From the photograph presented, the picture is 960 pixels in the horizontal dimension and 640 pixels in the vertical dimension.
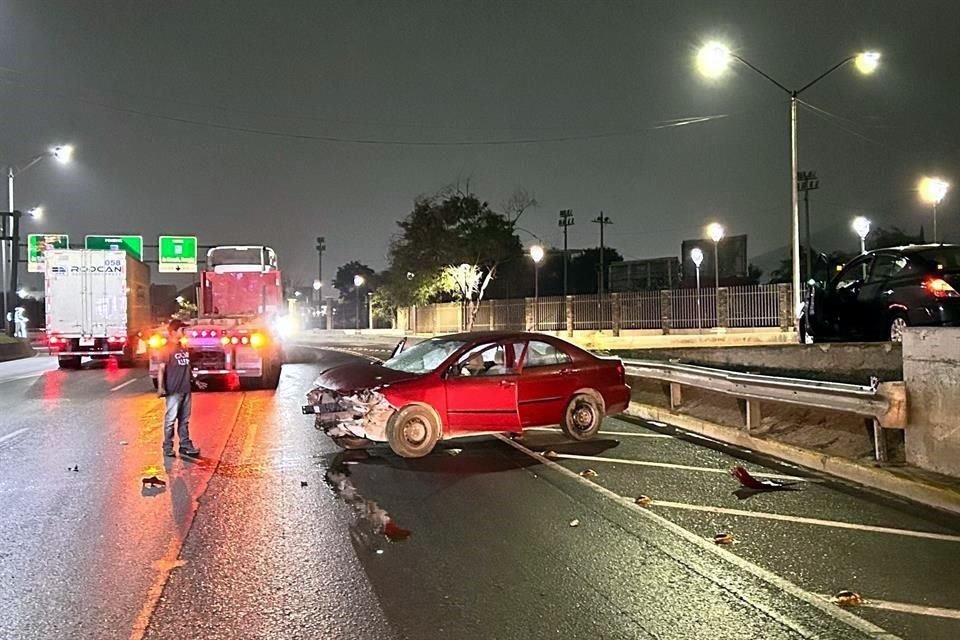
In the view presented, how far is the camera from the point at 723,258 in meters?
70.4

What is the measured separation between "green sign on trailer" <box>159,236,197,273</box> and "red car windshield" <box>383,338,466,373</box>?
4190 cm

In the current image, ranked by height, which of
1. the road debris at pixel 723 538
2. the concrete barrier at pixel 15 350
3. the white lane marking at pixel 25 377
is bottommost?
the road debris at pixel 723 538

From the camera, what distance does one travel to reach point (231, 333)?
18.8 m

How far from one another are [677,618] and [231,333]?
50.9 feet

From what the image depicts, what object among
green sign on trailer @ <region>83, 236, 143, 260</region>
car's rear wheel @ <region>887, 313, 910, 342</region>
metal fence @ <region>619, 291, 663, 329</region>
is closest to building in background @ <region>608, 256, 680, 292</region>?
metal fence @ <region>619, 291, 663, 329</region>

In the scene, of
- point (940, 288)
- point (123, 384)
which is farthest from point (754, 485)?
point (123, 384)

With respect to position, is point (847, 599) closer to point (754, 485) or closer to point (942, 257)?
point (754, 485)

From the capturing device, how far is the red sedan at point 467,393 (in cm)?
976

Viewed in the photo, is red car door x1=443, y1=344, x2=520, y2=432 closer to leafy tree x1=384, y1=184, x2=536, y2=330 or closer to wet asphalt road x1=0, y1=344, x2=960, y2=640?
wet asphalt road x1=0, y1=344, x2=960, y2=640

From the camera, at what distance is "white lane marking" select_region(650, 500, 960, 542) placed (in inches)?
255

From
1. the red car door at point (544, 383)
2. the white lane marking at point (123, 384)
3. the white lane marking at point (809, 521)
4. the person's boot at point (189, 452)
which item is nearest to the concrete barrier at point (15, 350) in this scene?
the white lane marking at point (123, 384)

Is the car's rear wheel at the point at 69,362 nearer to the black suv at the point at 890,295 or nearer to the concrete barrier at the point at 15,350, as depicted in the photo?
the concrete barrier at the point at 15,350

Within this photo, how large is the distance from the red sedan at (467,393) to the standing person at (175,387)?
1.51 m

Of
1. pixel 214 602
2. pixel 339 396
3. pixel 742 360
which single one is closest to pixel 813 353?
pixel 742 360
